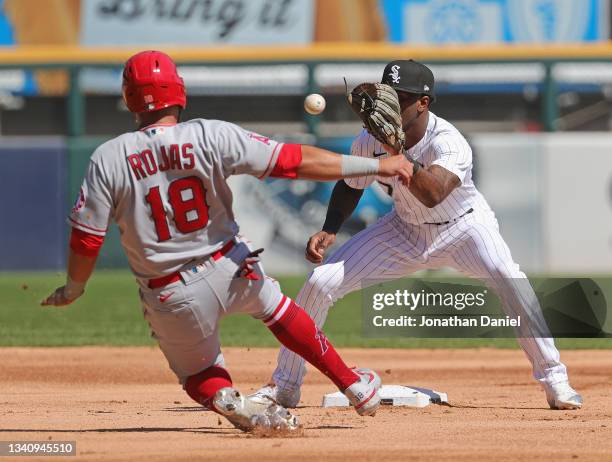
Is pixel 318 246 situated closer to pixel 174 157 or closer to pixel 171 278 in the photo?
pixel 171 278

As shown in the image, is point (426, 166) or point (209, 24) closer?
point (426, 166)

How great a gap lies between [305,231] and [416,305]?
15.3 ft

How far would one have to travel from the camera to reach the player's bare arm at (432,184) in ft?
18.7

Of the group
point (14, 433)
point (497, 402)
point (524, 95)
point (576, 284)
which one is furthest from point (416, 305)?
point (524, 95)

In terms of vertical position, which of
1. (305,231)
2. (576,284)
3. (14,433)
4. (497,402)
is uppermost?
(14,433)

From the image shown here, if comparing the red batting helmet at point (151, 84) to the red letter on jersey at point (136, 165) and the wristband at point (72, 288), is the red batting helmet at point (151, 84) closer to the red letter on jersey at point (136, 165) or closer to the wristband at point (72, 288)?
the red letter on jersey at point (136, 165)

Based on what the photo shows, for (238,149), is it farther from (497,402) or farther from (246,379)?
(246,379)

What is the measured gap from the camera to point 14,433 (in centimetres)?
557

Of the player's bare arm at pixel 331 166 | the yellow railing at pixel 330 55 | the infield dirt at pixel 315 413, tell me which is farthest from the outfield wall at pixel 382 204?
the player's bare arm at pixel 331 166

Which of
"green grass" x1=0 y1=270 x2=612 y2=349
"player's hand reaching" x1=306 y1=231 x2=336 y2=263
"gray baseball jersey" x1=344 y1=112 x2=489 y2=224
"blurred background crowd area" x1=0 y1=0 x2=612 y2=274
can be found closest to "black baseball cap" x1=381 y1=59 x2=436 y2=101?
"gray baseball jersey" x1=344 y1=112 x2=489 y2=224

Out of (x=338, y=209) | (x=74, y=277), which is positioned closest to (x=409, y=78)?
(x=338, y=209)

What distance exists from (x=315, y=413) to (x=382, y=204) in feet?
25.1

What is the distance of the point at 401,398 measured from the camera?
671 centimetres

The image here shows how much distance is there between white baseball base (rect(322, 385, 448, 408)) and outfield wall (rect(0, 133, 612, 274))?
23.3ft
